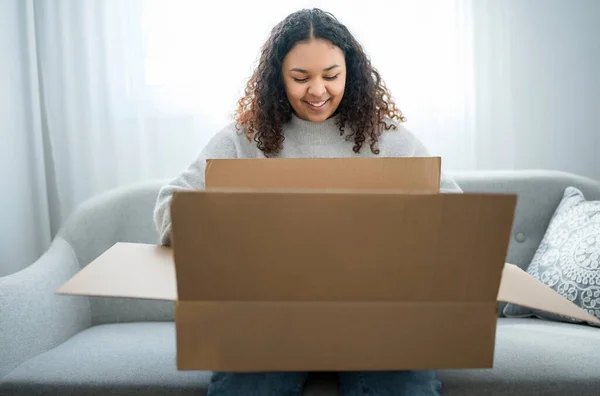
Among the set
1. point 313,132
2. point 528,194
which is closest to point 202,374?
point 313,132

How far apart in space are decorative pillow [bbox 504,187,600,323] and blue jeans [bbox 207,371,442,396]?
1.86 feet

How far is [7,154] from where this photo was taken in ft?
6.56

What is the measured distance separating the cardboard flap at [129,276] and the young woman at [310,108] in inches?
8.8

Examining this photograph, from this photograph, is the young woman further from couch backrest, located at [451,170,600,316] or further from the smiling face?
couch backrest, located at [451,170,600,316]

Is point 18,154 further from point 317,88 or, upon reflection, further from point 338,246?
point 338,246

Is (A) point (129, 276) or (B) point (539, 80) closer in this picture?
(A) point (129, 276)

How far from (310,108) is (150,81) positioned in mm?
882

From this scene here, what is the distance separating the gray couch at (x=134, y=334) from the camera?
120cm

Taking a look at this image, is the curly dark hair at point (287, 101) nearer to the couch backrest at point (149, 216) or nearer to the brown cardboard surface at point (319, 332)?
the couch backrest at point (149, 216)

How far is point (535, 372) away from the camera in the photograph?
47.7 inches

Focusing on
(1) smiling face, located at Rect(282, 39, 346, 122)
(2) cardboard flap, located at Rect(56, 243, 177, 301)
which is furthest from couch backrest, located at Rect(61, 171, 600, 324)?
(2) cardboard flap, located at Rect(56, 243, 177, 301)

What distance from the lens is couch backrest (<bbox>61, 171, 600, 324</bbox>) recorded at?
1698 millimetres

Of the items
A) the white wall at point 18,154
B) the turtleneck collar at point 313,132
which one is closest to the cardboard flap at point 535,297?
the turtleneck collar at point 313,132

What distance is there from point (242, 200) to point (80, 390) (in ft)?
2.16
